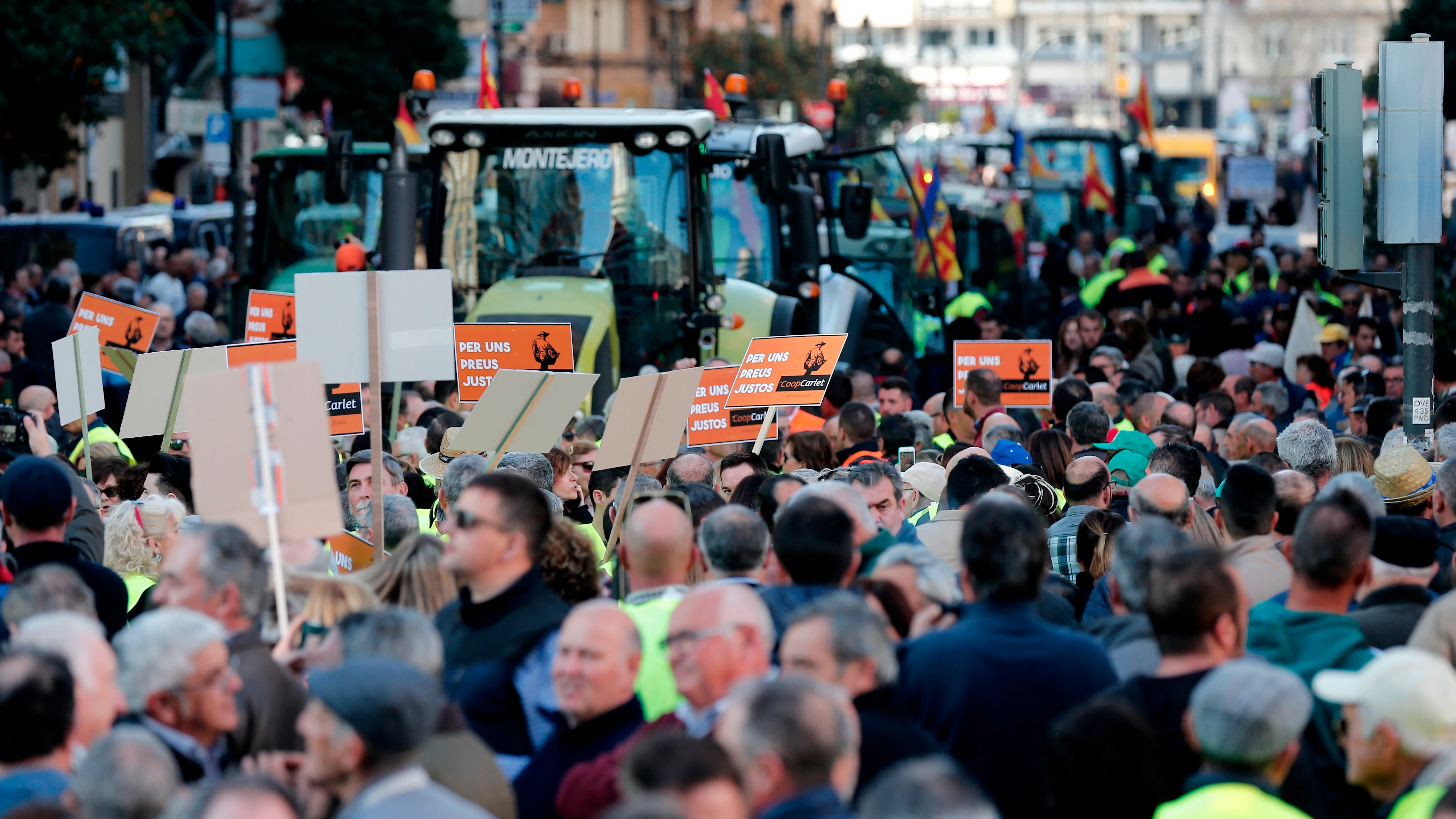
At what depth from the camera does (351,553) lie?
7.02m

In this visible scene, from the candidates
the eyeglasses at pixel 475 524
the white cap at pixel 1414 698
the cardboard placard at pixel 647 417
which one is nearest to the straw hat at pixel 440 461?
the cardboard placard at pixel 647 417

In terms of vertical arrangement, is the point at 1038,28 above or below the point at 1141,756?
above

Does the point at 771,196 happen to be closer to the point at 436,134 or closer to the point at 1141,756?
the point at 436,134

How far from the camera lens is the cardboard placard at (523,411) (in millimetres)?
7367

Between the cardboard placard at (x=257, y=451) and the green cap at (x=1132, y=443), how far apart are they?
14.9 feet

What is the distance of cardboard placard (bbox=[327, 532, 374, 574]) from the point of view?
22.9 ft

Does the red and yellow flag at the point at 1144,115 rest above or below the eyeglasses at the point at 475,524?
above

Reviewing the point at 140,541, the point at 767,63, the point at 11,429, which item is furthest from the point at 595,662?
the point at 767,63

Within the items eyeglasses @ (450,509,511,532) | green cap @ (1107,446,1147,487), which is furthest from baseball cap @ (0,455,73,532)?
green cap @ (1107,446,1147,487)

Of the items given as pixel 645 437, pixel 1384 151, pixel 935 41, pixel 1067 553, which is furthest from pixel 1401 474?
pixel 935 41

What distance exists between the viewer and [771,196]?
1245 centimetres

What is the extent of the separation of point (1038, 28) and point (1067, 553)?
114805mm

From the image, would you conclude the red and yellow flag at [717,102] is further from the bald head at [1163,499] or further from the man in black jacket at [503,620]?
the man in black jacket at [503,620]

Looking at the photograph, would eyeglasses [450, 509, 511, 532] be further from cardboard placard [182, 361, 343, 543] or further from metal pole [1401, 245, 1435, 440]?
metal pole [1401, 245, 1435, 440]
